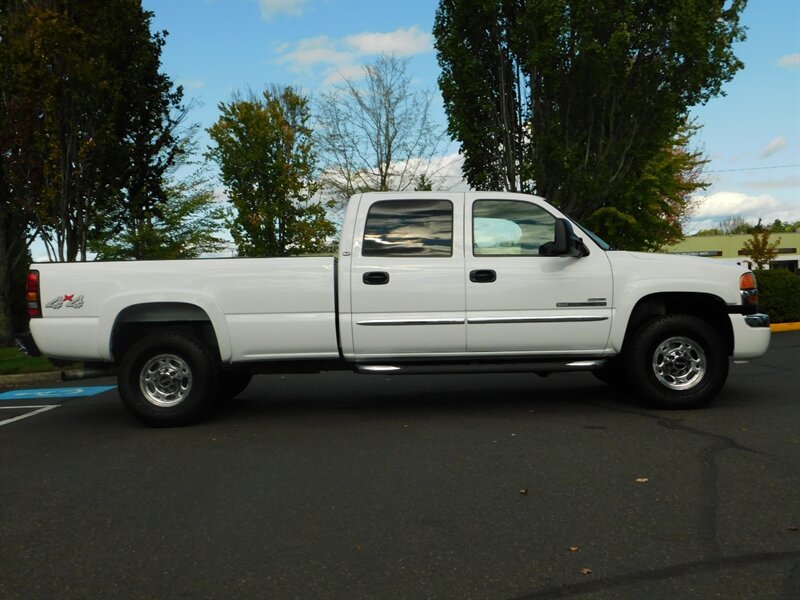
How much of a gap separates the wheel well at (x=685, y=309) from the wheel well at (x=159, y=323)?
403 centimetres

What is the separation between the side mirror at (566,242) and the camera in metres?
6.82

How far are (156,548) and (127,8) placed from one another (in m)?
15.2

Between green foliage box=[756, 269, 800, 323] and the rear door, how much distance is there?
11.0m

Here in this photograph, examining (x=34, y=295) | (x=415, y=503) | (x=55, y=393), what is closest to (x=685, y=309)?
(x=415, y=503)

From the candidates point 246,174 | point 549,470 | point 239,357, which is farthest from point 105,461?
point 246,174

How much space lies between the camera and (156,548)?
3967 millimetres

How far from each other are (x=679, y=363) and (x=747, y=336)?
0.68 metres

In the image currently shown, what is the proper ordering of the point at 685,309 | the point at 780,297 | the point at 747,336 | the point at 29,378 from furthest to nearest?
the point at 780,297 < the point at 29,378 < the point at 685,309 < the point at 747,336

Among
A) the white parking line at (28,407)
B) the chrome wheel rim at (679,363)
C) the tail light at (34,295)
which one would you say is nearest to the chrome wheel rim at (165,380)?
the tail light at (34,295)

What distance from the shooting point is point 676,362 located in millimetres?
7254

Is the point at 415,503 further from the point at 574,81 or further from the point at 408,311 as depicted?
the point at 574,81

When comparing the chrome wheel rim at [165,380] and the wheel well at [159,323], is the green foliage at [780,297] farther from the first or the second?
the chrome wheel rim at [165,380]

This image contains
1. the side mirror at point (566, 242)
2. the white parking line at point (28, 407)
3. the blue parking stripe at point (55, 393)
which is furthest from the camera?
the blue parking stripe at point (55, 393)

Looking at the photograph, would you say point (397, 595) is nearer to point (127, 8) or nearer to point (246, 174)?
point (127, 8)
